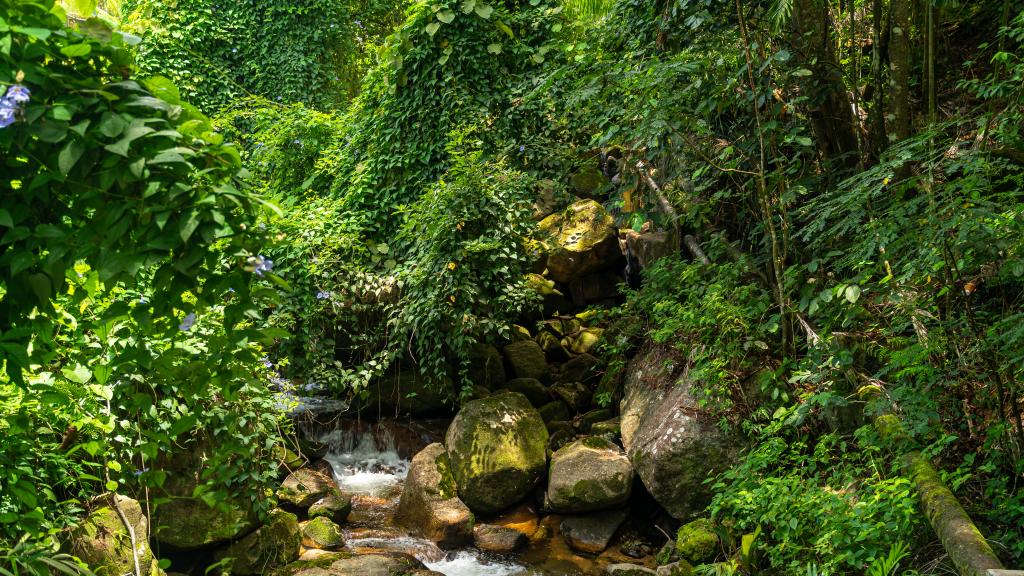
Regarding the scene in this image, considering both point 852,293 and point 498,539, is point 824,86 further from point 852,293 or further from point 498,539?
point 498,539

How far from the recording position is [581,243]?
7.53 metres

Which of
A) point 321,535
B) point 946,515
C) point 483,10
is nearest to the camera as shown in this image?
point 946,515

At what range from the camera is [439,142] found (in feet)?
26.6

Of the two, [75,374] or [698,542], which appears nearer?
[75,374]

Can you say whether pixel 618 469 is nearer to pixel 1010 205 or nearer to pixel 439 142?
pixel 1010 205

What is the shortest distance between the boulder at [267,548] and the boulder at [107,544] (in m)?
0.62

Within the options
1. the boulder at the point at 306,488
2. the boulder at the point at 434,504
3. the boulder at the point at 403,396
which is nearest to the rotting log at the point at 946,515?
the boulder at the point at 434,504

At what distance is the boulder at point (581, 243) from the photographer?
7516 mm

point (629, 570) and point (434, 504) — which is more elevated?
point (434, 504)

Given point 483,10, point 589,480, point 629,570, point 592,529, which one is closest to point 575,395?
point 589,480

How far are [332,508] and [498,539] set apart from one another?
1.44m

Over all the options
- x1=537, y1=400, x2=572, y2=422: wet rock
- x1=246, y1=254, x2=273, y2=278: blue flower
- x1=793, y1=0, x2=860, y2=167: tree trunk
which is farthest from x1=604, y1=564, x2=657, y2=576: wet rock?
x1=246, y1=254, x2=273, y2=278: blue flower

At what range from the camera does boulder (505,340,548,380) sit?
7.25 metres

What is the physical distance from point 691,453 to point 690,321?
98 centimetres
